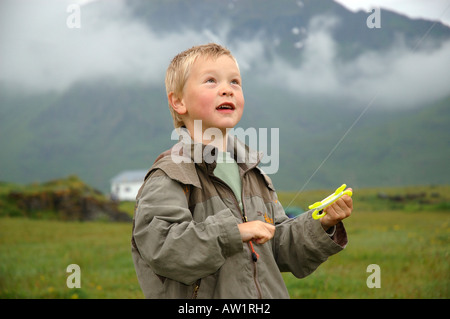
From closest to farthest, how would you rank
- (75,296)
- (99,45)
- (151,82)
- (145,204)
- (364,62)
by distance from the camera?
(145,204) < (75,296) < (364,62) < (99,45) < (151,82)

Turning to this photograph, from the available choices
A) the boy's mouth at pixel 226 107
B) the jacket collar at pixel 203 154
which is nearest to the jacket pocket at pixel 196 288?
the jacket collar at pixel 203 154

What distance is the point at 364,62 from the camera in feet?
310

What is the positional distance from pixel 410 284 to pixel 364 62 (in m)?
95.4

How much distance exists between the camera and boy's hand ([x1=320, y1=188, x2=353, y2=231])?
246 centimetres

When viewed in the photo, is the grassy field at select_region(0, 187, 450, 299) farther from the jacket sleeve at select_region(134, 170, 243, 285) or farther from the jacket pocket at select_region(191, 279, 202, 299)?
the jacket sleeve at select_region(134, 170, 243, 285)

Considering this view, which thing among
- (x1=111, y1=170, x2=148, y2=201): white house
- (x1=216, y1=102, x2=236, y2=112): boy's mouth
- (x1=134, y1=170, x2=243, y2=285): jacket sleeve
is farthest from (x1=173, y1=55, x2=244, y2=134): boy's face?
(x1=111, y1=170, x2=148, y2=201): white house

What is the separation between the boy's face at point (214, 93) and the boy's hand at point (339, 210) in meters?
0.77

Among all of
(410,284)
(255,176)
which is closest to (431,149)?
(410,284)

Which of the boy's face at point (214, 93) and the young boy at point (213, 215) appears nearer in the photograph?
the young boy at point (213, 215)

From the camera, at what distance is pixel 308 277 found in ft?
21.9

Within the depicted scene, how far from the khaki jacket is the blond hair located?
0.38m

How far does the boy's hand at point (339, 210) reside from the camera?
8.08ft

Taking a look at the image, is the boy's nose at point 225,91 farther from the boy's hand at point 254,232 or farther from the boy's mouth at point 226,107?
the boy's hand at point 254,232

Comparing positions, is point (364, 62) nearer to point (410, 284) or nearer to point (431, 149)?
point (431, 149)
